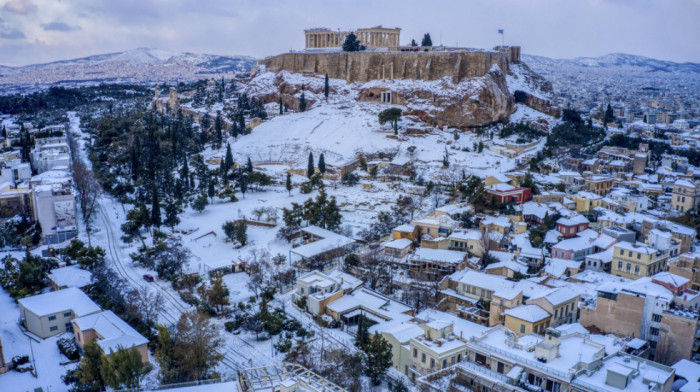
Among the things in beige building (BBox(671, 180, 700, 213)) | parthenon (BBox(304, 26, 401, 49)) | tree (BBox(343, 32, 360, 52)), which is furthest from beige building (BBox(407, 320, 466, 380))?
parthenon (BBox(304, 26, 401, 49))

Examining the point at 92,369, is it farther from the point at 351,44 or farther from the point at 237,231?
the point at 351,44

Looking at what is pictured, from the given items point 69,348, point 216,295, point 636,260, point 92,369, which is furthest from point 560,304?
point 69,348

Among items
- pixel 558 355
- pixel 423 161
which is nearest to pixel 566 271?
pixel 558 355

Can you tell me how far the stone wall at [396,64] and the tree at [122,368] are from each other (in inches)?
2074

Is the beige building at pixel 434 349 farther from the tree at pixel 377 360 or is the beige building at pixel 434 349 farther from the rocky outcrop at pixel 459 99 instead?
A: the rocky outcrop at pixel 459 99

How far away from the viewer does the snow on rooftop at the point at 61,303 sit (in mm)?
23484

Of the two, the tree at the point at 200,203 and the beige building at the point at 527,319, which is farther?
the tree at the point at 200,203

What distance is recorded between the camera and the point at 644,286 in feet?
74.8

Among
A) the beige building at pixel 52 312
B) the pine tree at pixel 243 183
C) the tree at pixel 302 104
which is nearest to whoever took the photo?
the beige building at pixel 52 312

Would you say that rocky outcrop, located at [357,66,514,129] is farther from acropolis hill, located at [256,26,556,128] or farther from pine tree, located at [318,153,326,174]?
pine tree, located at [318,153,326,174]

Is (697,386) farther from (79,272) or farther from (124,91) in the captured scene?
(124,91)

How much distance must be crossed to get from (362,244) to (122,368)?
1869 centimetres

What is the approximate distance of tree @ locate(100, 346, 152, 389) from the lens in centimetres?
1778

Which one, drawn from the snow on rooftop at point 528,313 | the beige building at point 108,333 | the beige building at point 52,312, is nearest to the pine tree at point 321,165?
the beige building at point 52,312
